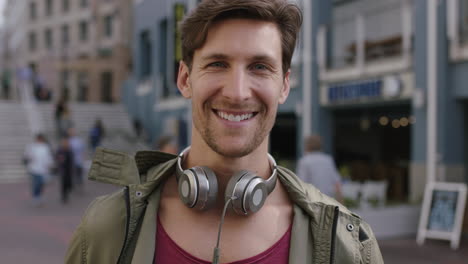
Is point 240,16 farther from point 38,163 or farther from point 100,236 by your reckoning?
point 38,163

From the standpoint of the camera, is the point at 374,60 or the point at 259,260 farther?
the point at 374,60

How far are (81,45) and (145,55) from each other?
16373 millimetres

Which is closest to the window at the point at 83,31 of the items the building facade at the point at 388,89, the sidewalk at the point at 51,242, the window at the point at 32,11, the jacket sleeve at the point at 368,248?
the window at the point at 32,11

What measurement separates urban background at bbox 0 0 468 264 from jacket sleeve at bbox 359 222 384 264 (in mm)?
981

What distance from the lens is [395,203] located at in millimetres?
9797

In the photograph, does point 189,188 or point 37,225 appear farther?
point 37,225

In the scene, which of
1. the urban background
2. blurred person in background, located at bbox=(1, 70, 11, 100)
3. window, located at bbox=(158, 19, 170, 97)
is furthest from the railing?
window, located at bbox=(158, 19, 170, 97)

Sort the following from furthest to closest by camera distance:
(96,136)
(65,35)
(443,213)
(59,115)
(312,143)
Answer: (65,35), (96,136), (59,115), (443,213), (312,143)

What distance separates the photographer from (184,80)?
1748 millimetres

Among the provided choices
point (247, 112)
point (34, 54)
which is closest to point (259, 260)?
point (247, 112)

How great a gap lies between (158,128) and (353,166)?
12586 millimetres

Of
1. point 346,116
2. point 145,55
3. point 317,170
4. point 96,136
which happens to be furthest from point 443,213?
point 145,55

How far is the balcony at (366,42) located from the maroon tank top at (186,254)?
32.7 ft

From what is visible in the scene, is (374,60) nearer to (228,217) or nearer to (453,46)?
(453,46)
